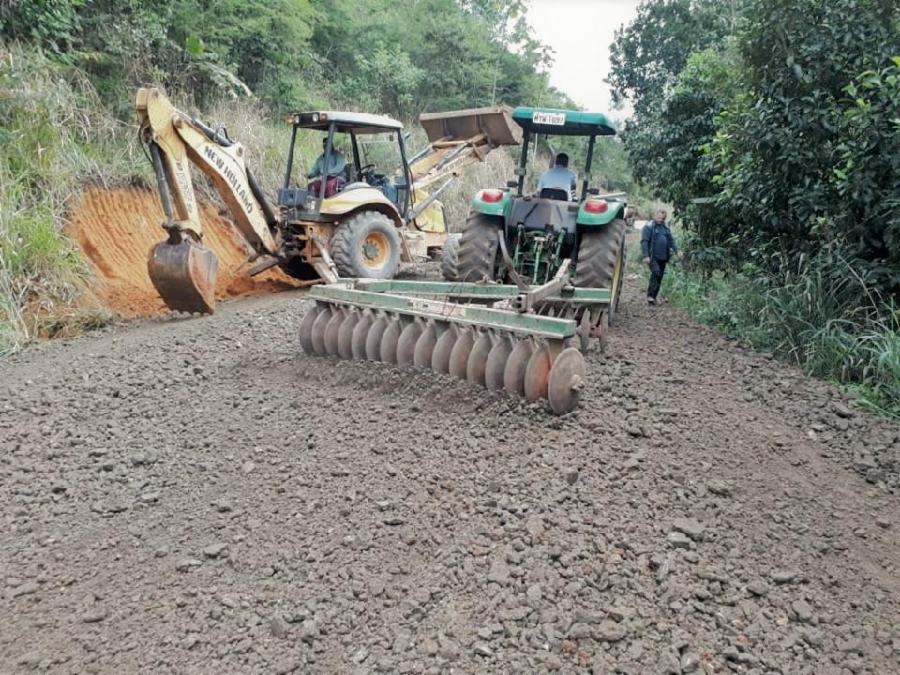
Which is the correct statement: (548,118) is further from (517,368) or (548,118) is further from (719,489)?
(719,489)

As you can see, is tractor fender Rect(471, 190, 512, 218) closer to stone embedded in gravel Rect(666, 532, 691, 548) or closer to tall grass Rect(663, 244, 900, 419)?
tall grass Rect(663, 244, 900, 419)

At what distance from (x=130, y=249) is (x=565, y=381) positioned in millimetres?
6400

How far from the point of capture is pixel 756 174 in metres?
6.40

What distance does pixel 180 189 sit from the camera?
6.58 m

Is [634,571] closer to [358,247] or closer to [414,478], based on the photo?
[414,478]

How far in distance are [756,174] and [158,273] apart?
5461mm

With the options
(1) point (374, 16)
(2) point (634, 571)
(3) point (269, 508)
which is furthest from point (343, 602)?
(1) point (374, 16)

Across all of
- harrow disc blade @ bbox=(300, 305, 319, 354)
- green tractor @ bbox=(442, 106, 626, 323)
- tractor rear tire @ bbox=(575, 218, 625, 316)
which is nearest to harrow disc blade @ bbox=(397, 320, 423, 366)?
harrow disc blade @ bbox=(300, 305, 319, 354)

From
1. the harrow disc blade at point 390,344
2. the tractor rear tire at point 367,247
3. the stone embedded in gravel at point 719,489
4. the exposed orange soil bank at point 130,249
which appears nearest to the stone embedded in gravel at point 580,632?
the stone embedded in gravel at point 719,489

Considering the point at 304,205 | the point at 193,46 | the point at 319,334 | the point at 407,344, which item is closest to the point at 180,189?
the point at 304,205

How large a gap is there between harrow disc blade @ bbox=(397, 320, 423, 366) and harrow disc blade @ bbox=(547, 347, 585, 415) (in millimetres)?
1077

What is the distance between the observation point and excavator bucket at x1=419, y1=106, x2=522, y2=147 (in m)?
10.8

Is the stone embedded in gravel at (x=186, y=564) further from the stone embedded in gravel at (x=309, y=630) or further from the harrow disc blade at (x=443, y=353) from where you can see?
the harrow disc blade at (x=443, y=353)

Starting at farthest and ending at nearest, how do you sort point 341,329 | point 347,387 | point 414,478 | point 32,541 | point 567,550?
point 341,329
point 347,387
point 414,478
point 32,541
point 567,550
